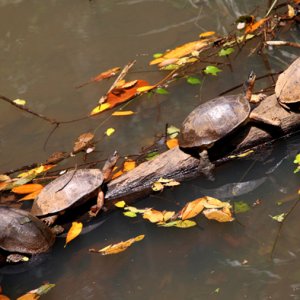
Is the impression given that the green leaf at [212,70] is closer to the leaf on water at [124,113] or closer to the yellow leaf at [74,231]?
the leaf on water at [124,113]

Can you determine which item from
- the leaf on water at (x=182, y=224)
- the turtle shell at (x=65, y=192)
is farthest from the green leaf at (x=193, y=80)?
the leaf on water at (x=182, y=224)

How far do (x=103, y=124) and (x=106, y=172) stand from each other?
913 mm

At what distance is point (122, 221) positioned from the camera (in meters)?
4.08

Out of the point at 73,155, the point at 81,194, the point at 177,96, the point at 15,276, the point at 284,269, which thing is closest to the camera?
the point at 284,269

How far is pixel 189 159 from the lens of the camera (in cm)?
439

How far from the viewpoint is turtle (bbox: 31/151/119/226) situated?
4.17m

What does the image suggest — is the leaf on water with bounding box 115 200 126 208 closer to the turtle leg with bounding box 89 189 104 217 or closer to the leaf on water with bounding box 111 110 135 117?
the turtle leg with bounding box 89 189 104 217

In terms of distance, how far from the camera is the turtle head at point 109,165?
4426 millimetres

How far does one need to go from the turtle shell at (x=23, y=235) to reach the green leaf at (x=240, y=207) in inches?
55.3

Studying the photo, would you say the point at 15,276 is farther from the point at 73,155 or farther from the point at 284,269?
the point at 284,269

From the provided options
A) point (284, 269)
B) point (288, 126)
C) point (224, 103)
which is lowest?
point (284, 269)

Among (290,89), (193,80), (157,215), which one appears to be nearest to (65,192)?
(157,215)

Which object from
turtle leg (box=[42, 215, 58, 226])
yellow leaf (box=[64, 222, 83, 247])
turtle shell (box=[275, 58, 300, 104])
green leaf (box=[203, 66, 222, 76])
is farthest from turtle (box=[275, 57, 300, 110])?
turtle leg (box=[42, 215, 58, 226])

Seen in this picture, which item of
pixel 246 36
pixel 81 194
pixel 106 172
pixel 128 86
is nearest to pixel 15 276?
pixel 81 194
